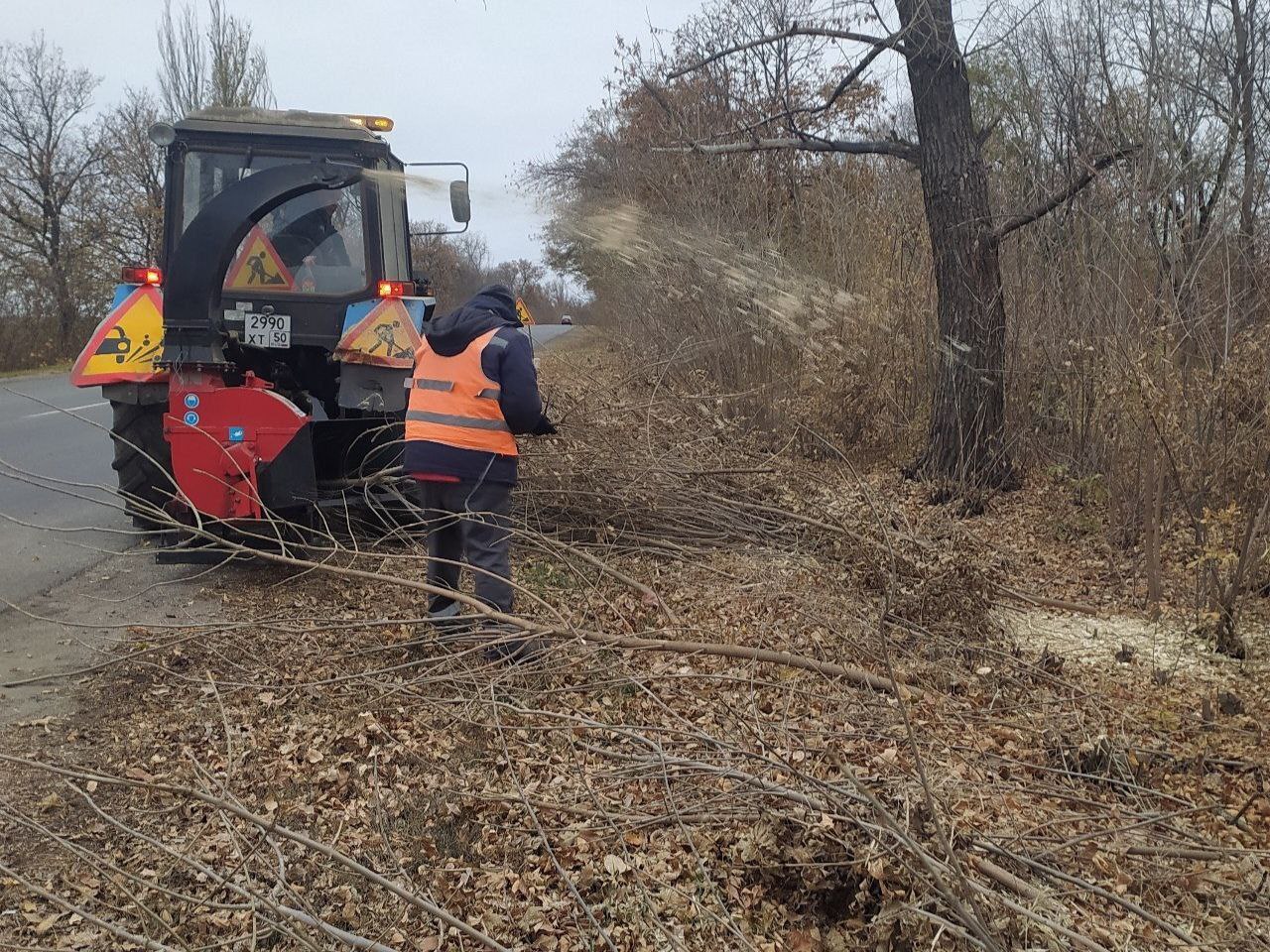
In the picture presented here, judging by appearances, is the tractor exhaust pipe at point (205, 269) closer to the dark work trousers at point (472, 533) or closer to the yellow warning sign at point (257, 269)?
the yellow warning sign at point (257, 269)

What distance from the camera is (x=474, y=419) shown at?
4.98 m

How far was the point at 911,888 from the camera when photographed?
2.84 m

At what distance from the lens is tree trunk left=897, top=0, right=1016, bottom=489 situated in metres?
8.13

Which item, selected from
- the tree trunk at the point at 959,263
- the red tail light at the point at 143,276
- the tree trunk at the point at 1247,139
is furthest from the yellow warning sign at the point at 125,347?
the tree trunk at the point at 1247,139

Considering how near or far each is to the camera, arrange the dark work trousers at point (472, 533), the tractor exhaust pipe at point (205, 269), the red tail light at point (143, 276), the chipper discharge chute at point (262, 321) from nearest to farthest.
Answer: the dark work trousers at point (472, 533) → the chipper discharge chute at point (262, 321) → the tractor exhaust pipe at point (205, 269) → the red tail light at point (143, 276)

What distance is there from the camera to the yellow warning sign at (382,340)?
21.0 ft

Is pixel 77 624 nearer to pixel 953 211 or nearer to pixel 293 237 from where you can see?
pixel 293 237

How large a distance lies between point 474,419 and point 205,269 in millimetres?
2355

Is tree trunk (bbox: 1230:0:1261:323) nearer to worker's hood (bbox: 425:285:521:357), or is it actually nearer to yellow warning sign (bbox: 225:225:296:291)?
worker's hood (bbox: 425:285:521:357)

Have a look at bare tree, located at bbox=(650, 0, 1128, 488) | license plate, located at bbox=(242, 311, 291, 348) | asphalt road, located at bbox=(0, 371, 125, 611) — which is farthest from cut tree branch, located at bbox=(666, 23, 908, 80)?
asphalt road, located at bbox=(0, 371, 125, 611)

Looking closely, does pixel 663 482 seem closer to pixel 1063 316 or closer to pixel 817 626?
pixel 817 626

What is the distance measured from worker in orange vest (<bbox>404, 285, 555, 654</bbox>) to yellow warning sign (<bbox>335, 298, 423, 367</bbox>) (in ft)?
4.51

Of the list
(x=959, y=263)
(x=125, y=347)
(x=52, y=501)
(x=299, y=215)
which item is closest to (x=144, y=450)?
(x=125, y=347)

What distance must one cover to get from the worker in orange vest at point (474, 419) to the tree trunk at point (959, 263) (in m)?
4.56
